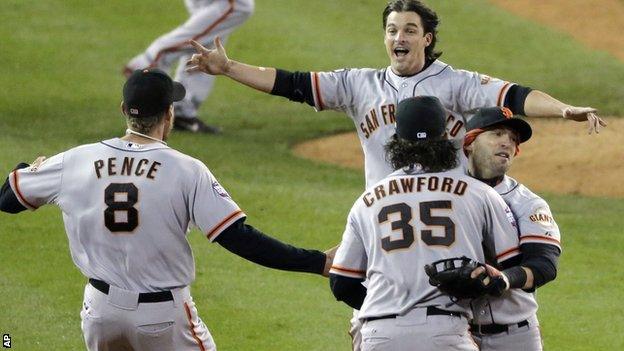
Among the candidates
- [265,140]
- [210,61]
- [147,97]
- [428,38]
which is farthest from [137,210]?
[265,140]

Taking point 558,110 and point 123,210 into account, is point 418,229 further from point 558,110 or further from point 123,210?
point 558,110

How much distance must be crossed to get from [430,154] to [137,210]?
1131 mm

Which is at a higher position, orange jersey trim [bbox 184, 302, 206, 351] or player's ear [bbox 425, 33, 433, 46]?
player's ear [bbox 425, 33, 433, 46]

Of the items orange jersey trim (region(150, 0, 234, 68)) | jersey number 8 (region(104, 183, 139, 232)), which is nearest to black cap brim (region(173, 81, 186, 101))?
jersey number 8 (region(104, 183, 139, 232))

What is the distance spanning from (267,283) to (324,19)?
29.5 ft

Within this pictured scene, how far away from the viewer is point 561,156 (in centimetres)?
1247

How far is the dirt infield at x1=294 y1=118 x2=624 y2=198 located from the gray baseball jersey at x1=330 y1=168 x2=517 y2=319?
687 cm

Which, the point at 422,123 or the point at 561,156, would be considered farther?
the point at 561,156

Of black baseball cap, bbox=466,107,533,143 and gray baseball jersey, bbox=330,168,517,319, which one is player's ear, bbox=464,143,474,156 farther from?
gray baseball jersey, bbox=330,168,517,319

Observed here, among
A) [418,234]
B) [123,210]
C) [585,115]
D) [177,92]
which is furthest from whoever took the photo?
[585,115]

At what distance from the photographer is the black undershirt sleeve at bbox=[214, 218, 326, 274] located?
510 centimetres

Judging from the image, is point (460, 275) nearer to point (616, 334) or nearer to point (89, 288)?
point (89, 288)

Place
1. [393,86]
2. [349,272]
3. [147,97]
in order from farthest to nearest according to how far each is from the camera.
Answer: [393,86] → [147,97] → [349,272]

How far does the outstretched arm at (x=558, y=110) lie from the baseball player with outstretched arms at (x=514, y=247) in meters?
0.28
